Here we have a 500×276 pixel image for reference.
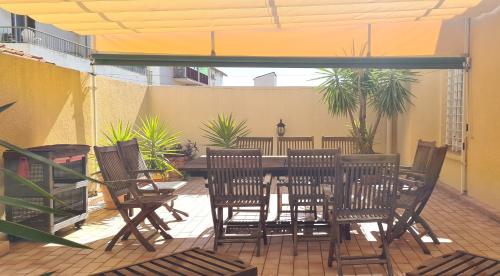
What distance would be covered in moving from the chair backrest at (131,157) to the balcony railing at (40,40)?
11.4 metres

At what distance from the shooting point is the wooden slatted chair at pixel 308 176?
4398mm

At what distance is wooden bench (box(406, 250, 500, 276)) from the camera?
2447mm

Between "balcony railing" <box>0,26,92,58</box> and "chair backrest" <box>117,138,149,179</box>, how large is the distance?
11.4 meters

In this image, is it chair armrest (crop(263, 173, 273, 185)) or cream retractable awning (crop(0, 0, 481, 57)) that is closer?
cream retractable awning (crop(0, 0, 481, 57))

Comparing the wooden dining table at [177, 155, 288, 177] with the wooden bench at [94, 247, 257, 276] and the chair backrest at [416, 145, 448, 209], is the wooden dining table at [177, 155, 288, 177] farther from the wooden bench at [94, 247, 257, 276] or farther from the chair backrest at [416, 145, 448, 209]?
the wooden bench at [94, 247, 257, 276]

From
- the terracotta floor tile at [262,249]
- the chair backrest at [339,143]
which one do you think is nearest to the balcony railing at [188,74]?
the chair backrest at [339,143]

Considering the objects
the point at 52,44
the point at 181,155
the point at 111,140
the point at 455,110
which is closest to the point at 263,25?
the point at 111,140

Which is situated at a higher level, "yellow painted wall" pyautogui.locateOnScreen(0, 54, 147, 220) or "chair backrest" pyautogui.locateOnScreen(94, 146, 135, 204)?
"yellow painted wall" pyautogui.locateOnScreen(0, 54, 147, 220)

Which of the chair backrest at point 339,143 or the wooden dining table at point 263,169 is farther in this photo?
the chair backrest at point 339,143

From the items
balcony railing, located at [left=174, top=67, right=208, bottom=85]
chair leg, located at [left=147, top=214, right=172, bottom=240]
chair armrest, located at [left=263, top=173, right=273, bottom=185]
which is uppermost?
balcony railing, located at [left=174, top=67, right=208, bottom=85]

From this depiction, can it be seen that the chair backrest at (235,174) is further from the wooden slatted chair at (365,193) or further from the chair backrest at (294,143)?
the chair backrest at (294,143)

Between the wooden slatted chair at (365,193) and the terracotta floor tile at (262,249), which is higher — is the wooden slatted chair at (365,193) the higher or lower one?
the higher one

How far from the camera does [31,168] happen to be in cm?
487

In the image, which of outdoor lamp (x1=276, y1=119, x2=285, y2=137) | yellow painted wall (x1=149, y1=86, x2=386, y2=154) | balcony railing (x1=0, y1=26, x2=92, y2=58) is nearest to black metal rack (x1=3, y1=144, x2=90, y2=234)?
yellow painted wall (x1=149, y1=86, x2=386, y2=154)
